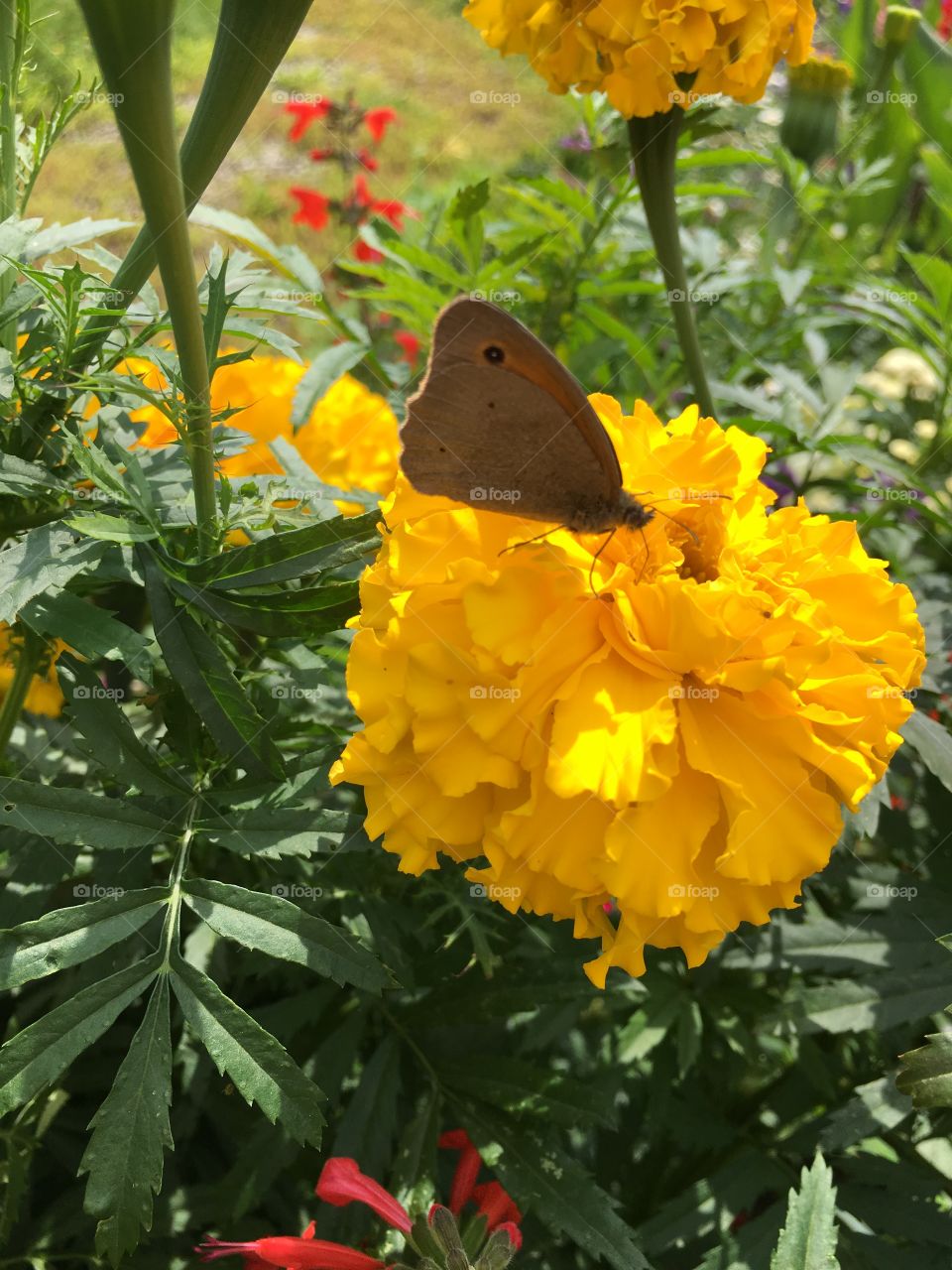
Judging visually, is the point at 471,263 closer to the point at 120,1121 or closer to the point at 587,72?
the point at 587,72

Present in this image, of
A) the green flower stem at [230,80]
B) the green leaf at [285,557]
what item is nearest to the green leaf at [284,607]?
the green leaf at [285,557]

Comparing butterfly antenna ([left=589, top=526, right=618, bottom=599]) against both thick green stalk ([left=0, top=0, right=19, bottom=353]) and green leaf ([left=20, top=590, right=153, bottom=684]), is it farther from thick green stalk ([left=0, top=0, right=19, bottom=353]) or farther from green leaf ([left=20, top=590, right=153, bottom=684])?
thick green stalk ([left=0, top=0, right=19, bottom=353])

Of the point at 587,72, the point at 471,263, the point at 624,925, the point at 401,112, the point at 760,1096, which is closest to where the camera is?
the point at 624,925

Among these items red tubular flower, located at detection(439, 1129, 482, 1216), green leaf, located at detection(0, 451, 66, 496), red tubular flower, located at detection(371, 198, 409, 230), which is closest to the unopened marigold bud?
red tubular flower, located at detection(371, 198, 409, 230)

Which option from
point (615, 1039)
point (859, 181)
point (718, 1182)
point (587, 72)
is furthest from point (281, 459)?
point (859, 181)

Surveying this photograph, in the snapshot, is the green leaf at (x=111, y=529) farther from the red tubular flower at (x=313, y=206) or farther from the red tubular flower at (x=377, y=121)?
the red tubular flower at (x=377, y=121)

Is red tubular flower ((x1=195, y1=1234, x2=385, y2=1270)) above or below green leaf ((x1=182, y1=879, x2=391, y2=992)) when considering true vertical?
below
